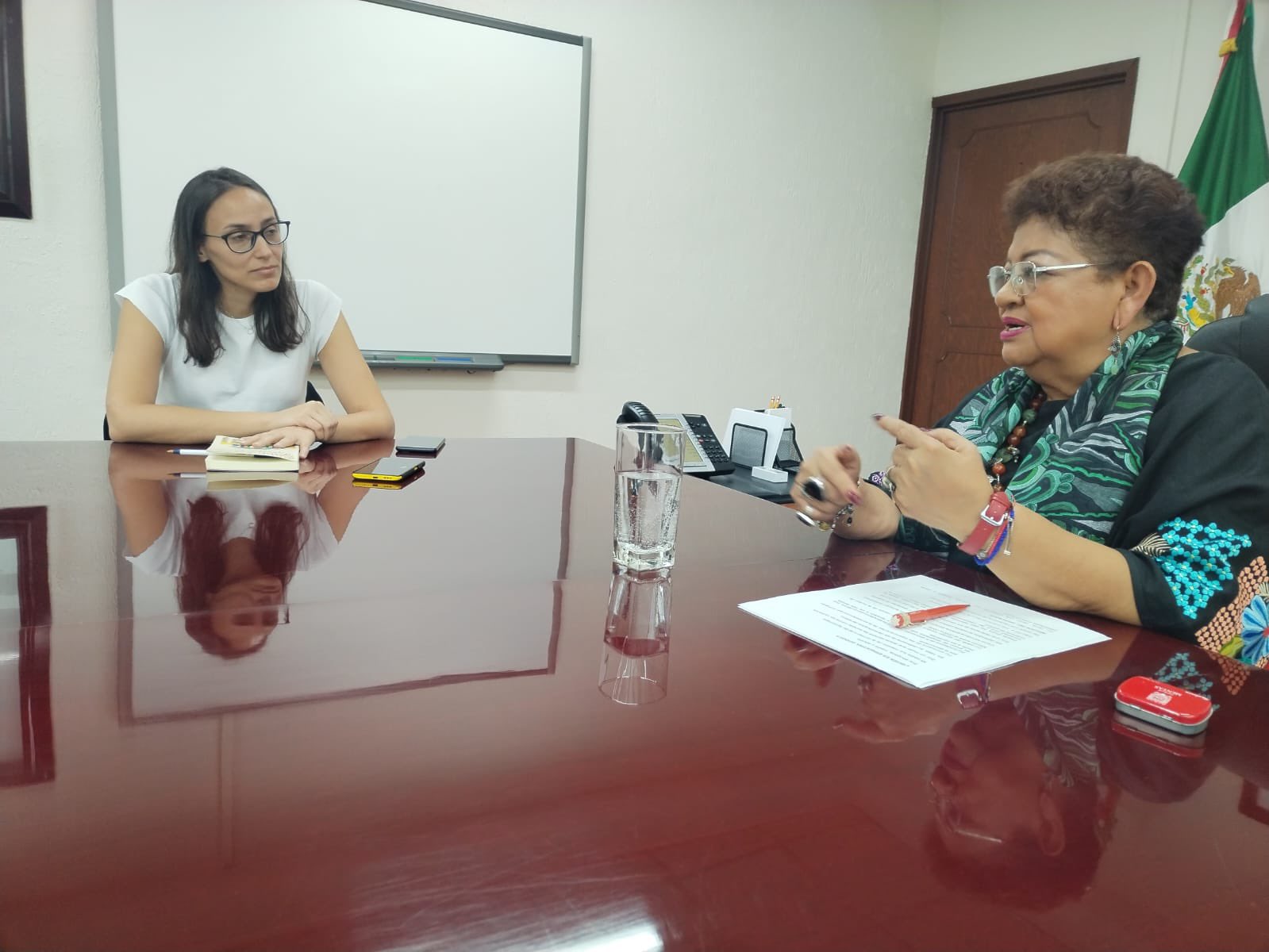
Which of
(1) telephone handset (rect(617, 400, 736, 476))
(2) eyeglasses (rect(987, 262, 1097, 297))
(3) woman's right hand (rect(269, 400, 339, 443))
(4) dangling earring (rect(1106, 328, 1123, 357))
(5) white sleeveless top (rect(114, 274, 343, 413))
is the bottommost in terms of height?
(1) telephone handset (rect(617, 400, 736, 476))

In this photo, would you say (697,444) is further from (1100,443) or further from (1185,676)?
(1185,676)

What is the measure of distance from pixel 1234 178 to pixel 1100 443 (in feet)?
8.33

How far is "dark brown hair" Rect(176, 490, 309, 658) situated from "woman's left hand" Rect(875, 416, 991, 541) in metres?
0.67

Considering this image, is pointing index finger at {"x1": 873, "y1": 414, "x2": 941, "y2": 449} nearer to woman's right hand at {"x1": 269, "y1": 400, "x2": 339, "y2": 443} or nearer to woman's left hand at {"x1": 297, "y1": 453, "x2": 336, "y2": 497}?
woman's left hand at {"x1": 297, "y1": 453, "x2": 336, "y2": 497}

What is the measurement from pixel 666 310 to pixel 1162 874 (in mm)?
3296

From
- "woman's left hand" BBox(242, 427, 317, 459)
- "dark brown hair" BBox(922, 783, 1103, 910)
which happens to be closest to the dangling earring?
"dark brown hair" BBox(922, 783, 1103, 910)

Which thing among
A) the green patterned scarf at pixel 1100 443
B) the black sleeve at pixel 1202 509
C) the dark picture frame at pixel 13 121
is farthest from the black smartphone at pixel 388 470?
the dark picture frame at pixel 13 121

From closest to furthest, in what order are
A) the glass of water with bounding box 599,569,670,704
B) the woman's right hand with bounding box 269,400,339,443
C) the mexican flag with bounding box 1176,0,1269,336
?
the glass of water with bounding box 599,569,670,704
the woman's right hand with bounding box 269,400,339,443
the mexican flag with bounding box 1176,0,1269,336

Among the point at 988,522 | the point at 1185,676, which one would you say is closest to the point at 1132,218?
the point at 988,522

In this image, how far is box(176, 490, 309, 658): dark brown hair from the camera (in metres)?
0.69

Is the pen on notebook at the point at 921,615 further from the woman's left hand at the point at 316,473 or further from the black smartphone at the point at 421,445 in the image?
the black smartphone at the point at 421,445

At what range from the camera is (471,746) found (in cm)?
51

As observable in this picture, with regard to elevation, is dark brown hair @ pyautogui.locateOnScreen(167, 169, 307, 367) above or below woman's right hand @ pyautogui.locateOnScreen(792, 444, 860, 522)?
above

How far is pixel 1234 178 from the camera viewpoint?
2.90 metres
